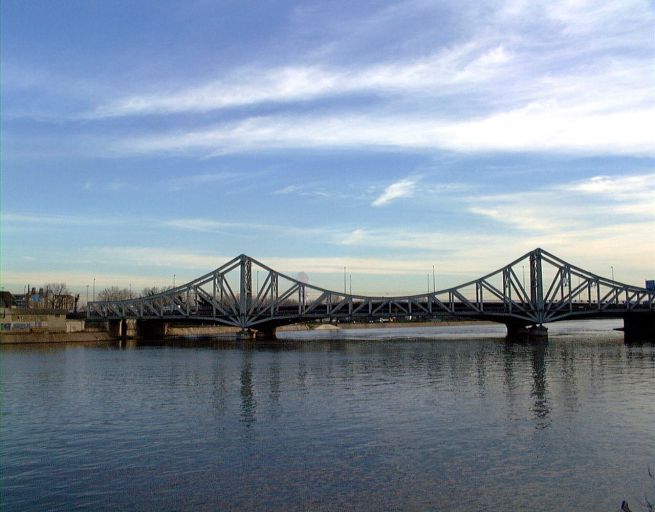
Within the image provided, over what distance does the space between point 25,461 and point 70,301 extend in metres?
170

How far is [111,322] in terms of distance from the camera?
144875 mm

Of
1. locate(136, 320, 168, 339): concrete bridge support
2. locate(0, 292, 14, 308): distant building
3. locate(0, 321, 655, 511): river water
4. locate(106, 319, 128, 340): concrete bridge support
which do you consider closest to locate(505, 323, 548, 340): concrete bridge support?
Answer: locate(0, 321, 655, 511): river water

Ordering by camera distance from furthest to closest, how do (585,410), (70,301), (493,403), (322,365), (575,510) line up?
(70,301) → (322,365) → (493,403) → (585,410) → (575,510)

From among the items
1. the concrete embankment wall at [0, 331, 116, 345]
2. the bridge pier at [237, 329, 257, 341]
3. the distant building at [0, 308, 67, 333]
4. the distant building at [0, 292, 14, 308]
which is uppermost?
the distant building at [0, 292, 14, 308]

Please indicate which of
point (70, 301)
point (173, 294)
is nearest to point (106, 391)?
point (173, 294)

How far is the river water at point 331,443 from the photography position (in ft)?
61.6

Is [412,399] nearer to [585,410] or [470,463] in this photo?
[585,410]

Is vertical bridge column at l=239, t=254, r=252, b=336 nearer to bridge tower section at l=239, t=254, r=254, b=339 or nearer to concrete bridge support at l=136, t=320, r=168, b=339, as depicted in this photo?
bridge tower section at l=239, t=254, r=254, b=339

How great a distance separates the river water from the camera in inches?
739

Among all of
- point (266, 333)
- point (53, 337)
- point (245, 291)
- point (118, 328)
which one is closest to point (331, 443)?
point (53, 337)

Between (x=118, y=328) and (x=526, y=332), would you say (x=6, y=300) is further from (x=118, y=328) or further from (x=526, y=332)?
(x=526, y=332)

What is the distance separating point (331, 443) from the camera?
25.0 m

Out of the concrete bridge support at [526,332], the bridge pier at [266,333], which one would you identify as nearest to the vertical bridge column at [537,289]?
the concrete bridge support at [526,332]

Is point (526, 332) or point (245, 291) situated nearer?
point (526, 332)
